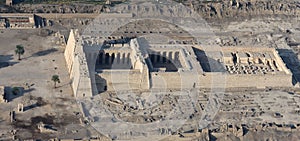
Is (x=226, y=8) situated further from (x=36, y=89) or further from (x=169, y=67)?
(x=36, y=89)

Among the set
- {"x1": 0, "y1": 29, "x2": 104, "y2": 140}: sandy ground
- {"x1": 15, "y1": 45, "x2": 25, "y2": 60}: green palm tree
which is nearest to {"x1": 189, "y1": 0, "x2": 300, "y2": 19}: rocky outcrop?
{"x1": 0, "y1": 29, "x2": 104, "y2": 140}: sandy ground

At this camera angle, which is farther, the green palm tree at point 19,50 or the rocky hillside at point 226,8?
the rocky hillside at point 226,8

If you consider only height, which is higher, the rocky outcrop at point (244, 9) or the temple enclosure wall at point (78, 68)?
the rocky outcrop at point (244, 9)

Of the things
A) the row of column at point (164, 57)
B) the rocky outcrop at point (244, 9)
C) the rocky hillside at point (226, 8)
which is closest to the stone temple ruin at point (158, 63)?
the row of column at point (164, 57)

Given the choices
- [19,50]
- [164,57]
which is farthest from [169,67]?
[19,50]

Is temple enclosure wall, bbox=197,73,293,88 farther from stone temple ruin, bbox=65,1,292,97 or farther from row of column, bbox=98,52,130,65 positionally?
row of column, bbox=98,52,130,65

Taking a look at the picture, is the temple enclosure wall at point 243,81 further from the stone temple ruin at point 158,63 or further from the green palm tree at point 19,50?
the green palm tree at point 19,50

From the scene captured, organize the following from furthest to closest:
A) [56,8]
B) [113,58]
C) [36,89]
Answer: [56,8] < [113,58] < [36,89]

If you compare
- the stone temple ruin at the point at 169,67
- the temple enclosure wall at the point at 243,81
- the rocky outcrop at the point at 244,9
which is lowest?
the temple enclosure wall at the point at 243,81
